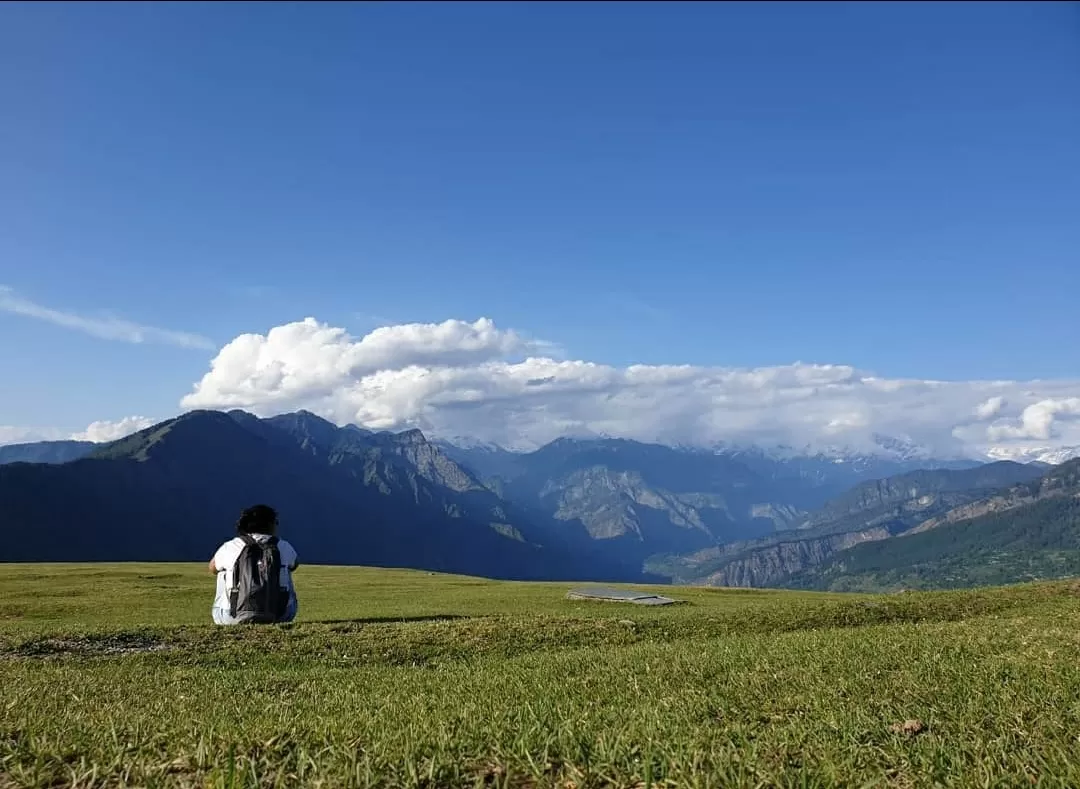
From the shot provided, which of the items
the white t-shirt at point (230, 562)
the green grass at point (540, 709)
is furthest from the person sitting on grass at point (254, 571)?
the green grass at point (540, 709)

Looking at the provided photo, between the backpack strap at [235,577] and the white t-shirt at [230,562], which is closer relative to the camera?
the backpack strap at [235,577]

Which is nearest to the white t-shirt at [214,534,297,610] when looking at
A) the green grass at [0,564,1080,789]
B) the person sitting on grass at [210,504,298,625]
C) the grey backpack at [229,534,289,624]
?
the person sitting on grass at [210,504,298,625]

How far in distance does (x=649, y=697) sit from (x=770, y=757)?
11.5ft

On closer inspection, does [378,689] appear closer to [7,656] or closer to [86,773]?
[86,773]

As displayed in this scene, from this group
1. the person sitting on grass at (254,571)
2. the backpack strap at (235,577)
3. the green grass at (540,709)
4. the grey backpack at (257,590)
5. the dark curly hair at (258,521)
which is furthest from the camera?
the grey backpack at (257,590)

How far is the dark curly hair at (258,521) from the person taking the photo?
21.4 meters

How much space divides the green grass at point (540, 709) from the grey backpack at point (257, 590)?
103cm

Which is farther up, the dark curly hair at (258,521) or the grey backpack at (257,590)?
the dark curly hair at (258,521)

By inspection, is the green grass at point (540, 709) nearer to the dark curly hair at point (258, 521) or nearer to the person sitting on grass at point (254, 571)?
the person sitting on grass at point (254, 571)

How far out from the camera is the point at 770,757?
19.8 feet

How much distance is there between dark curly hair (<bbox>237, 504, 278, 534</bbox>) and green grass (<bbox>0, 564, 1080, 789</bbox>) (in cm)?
278

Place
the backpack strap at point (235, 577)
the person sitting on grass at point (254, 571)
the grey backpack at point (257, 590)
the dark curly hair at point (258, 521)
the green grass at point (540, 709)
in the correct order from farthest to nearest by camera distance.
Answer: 1. the grey backpack at point (257, 590)
2. the dark curly hair at point (258, 521)
3. the person sitting on grass at point (254, 571)
4. the backpack strap at point (235, 577)
5. the green grass at point (540, 709)

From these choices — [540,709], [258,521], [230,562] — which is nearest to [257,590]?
[230,562]

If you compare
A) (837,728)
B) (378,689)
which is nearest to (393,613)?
(378,689)
